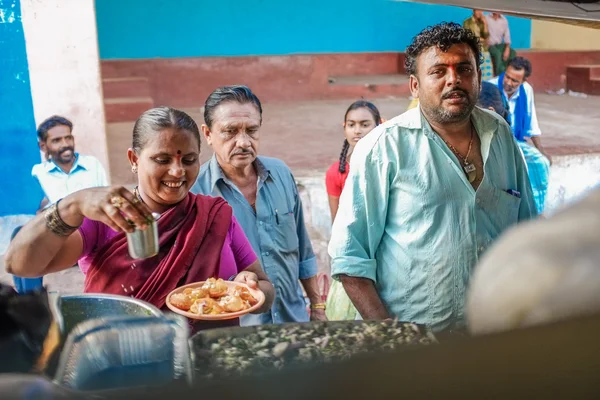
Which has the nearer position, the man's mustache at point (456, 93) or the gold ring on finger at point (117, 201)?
the gold ring on finger at point (117, 201)

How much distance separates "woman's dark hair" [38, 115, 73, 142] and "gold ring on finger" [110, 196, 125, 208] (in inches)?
117

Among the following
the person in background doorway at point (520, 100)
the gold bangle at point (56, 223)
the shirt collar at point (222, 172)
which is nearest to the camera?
the gold bangle at point (56, 223)

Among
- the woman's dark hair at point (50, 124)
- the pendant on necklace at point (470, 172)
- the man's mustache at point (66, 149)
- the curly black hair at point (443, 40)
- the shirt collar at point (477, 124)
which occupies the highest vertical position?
the woman's dark hair at point (50, 124)

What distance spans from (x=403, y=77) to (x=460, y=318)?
815 centimetres

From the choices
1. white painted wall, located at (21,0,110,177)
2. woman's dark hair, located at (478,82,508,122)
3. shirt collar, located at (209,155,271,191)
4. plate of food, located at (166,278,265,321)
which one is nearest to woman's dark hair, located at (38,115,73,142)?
white painted wall, located at (21,0,110,177)

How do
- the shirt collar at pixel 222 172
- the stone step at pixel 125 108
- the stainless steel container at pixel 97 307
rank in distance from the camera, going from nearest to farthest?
1. the stainless steel container at pixel 97 307
2. the shirt collar at pixel 222 172
3. the stone step at pixel 125 108

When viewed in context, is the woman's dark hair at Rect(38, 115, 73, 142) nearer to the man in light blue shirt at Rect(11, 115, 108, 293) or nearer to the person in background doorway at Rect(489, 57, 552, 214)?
the man in light blue shirt at Rect(11, 115, 108, 293)

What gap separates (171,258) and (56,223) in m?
0.46

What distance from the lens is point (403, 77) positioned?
32.9 ft

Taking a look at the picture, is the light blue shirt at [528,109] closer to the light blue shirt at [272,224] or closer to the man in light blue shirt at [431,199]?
the light blue shirt at [272,224]

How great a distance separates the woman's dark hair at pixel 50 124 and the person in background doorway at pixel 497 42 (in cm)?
569

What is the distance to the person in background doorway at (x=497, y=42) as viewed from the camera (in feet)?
27.2

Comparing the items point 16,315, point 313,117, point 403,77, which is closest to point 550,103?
point 403,77

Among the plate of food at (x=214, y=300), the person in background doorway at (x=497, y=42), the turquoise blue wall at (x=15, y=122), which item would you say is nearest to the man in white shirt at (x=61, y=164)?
the turquoise blue wall at (x=15, y=122)
